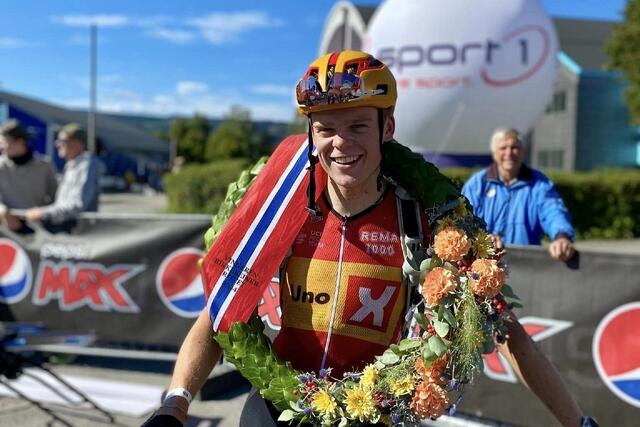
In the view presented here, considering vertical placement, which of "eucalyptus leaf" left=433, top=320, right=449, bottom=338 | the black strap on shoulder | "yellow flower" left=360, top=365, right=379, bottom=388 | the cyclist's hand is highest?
the black strap on shoulder

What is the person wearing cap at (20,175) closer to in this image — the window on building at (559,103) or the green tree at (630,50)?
the green tree at (630,50)

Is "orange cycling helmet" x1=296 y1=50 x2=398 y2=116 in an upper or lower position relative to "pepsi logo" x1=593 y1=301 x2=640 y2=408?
upper

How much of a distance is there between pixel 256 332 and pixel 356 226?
1.52ft

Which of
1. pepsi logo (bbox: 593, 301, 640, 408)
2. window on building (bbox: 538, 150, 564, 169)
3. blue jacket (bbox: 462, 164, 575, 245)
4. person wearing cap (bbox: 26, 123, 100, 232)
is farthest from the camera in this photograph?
window on building (bbox: 538, 150, 564, 169)

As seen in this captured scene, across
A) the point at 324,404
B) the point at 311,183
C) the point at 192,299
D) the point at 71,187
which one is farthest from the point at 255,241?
the point at 71,187

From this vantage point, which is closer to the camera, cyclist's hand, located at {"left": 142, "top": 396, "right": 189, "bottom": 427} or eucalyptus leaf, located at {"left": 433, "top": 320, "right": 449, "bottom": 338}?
cyclist's hand, located at {"left": 142, "top": 396, "right": 189, "bottom": 427}

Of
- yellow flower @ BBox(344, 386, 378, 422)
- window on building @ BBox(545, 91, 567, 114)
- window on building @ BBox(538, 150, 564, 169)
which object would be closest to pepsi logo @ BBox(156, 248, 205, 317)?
yellow flower @ BBox(344, 386, 378, 422)

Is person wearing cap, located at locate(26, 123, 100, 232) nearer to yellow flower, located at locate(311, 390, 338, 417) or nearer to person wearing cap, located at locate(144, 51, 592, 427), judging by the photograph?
person wearing cap, located at locate(144, 51, 592, 427)

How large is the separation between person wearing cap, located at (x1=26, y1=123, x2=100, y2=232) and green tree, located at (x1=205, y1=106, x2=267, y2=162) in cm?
3585

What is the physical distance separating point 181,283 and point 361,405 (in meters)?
3.72

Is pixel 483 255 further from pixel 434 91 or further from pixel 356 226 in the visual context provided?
pixel 434 91

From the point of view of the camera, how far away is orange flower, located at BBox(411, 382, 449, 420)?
1749 mm

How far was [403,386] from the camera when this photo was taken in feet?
5.83

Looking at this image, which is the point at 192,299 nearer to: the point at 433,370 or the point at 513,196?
the point at 513,196
